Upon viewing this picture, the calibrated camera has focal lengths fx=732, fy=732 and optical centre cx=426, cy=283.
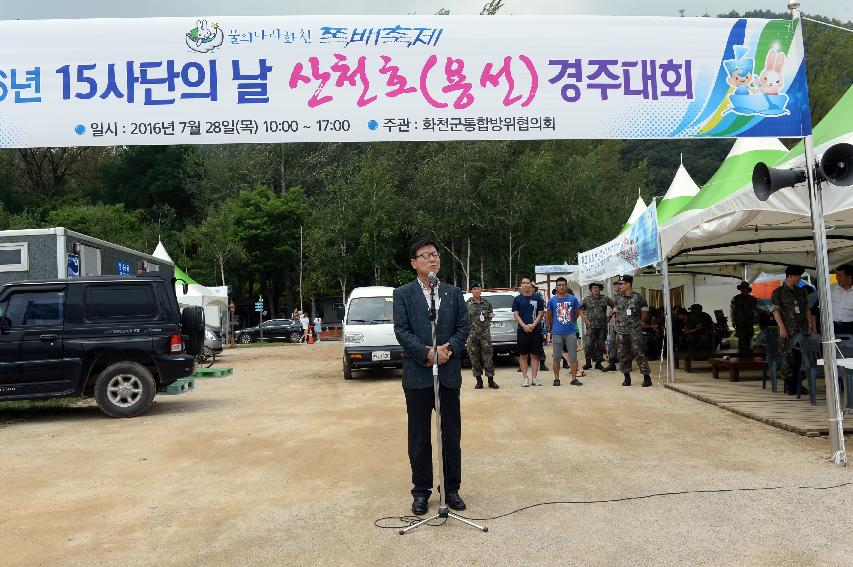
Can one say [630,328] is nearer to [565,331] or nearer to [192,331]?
[565,331]

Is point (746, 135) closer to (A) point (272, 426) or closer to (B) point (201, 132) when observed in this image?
(B) point (201, 132)

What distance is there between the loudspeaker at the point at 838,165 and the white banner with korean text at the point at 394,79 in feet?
1.70

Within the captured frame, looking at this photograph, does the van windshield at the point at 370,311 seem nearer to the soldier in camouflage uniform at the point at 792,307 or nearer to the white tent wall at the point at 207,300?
the soldier in camouflage uniform at the point at 792,307

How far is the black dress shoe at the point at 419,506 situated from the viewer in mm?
5180

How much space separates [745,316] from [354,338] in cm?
835

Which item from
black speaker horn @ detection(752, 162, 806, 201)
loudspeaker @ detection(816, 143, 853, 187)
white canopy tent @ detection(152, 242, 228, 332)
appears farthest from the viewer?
white canopy tent @ detection(152, 242, 228, 332)

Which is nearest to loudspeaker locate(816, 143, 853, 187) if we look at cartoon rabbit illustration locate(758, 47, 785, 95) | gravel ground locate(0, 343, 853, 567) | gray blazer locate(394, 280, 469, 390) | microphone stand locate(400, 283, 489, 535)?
cartoon rabbit illustration locate(758, 47, 785, 95)

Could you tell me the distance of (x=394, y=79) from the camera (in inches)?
269

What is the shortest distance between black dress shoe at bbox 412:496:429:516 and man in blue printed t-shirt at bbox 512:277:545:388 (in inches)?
311

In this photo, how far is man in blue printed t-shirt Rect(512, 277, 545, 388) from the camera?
13.0m

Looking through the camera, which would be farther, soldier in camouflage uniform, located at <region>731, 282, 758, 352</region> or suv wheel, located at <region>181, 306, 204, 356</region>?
soldier in camouflage uniform, located at <region>731, 282, 758, 352</region>

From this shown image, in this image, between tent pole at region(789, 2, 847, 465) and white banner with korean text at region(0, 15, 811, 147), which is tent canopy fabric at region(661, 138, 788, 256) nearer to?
tent pole at region(789, 2, 847, 465)

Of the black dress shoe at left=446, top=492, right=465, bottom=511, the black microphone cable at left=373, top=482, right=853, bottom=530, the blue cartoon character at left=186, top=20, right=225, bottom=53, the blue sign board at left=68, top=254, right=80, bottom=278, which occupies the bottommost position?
the black microphone cable at left=373, top=482, right=853, bottom=530

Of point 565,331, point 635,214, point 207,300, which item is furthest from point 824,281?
point 207,300
